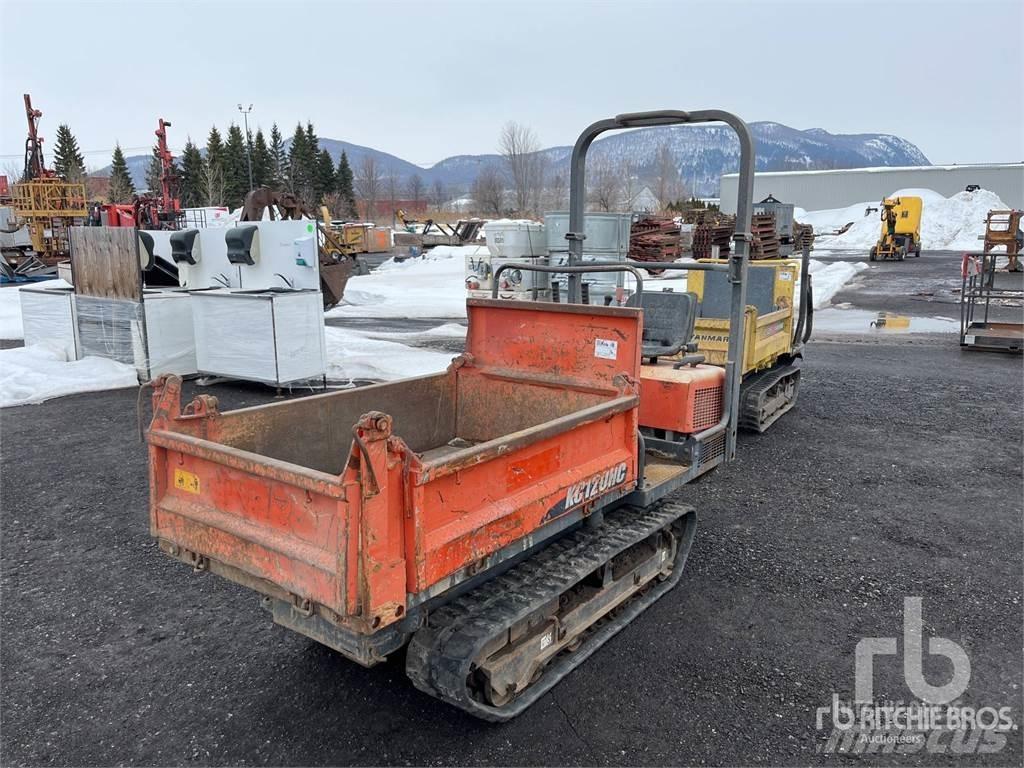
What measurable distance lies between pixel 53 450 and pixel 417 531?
6.17 m

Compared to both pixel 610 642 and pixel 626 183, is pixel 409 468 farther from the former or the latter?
pixel 626 183

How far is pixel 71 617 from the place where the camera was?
4.41 metres

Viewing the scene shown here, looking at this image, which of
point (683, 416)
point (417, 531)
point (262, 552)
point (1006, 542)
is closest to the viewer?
point (417, 531)

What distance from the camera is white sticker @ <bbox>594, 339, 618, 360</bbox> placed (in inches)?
170

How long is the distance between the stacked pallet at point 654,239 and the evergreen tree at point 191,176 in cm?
3886

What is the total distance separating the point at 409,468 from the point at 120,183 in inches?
2214

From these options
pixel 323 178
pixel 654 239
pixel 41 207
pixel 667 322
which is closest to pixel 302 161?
pixel 323 178

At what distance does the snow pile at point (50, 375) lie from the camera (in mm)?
9578

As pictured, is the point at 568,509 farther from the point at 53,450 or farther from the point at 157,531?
the point at 53,450

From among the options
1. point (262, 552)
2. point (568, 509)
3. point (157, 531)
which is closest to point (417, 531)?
point (262, 552)

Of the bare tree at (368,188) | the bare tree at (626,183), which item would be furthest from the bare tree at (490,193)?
the bare tree at (626,183)

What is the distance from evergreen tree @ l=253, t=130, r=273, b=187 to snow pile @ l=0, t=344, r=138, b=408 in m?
53.9

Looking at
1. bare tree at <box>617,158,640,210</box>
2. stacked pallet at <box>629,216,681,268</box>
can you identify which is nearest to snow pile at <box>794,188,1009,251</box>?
stacked pallet at <box>629,216,681,268</box>

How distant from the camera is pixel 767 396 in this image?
27.3 ft
